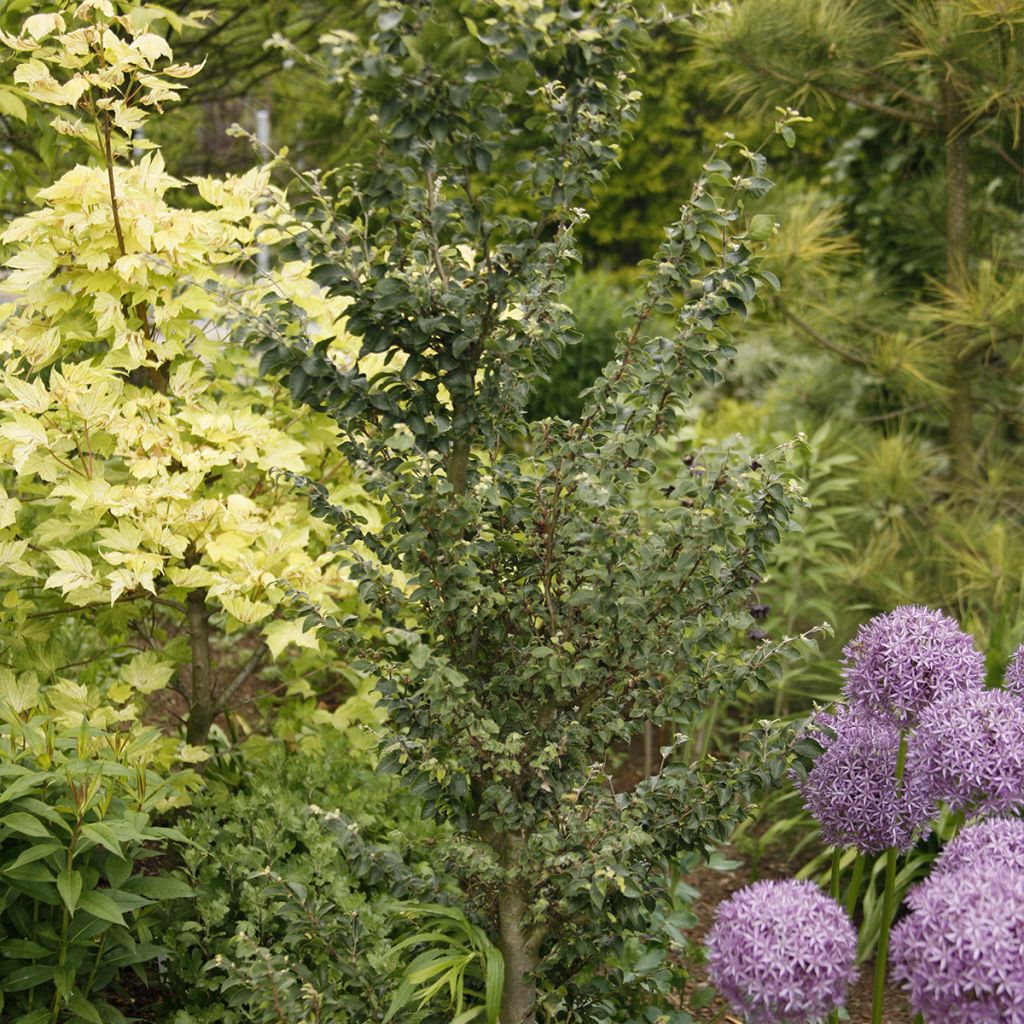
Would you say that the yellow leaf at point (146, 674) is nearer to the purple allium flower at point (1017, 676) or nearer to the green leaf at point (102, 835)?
the green leaf at point (102, 835)

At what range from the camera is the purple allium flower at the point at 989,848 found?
1.86 meters

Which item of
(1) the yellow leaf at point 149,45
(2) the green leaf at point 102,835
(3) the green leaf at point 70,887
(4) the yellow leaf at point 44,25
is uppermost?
(4) the yellow leaf at point 44,25

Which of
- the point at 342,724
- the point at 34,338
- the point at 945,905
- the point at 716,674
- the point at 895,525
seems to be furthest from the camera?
the point at 895,525

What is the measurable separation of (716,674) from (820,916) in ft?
1.79

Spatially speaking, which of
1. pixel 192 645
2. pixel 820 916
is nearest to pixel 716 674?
pixel 820 916

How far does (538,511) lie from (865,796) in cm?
82

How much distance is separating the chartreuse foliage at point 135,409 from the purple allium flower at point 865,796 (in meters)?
1.11

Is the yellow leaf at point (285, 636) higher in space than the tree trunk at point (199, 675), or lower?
higher

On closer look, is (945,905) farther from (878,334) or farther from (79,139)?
(878,334)

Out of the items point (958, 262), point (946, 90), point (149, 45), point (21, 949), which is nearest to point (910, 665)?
point (21, 949)

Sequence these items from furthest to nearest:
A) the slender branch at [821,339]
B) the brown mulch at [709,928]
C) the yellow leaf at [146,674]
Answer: the slender branch at [821,339]
the brown mulch at [709,928]
the yellow leaf at [146,674]

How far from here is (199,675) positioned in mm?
3146

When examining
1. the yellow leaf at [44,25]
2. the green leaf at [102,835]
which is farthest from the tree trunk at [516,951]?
the yellow leaf at [44,25]

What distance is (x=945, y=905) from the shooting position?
5.81ft
